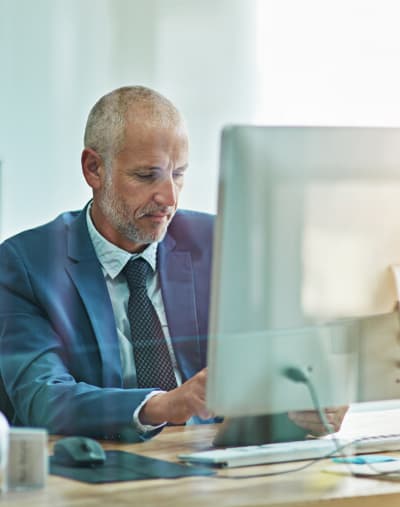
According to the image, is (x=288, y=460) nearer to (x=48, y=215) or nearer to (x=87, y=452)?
(x=87, y=452)

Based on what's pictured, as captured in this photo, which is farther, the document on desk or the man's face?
the man's face

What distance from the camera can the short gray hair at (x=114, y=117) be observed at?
2.44 meters

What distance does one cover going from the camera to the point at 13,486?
1.54 m

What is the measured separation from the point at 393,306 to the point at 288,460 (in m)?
0.32

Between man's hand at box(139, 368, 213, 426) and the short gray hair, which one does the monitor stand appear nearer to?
man's hand at box(139, 368, 213, 426)

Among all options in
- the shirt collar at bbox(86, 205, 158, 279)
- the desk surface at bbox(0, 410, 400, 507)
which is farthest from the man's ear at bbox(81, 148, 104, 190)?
the desk surface at bbox(0, 410, 400, 507)

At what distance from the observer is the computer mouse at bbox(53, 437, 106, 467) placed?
1682 millimetres

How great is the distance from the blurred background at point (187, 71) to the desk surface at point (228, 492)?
0.75 meters

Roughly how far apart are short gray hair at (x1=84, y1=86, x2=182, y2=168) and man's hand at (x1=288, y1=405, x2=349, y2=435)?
847 mm

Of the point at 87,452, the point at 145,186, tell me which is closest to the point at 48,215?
the point at 145,186

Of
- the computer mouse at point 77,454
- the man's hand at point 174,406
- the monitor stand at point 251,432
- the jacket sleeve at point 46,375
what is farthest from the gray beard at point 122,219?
the computer mouse at point 77,454

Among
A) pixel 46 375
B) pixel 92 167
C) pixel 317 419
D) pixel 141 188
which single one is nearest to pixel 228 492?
pixel 317 419

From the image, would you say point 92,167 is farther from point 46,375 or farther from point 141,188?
point 46,375

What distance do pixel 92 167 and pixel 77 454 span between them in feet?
3.06
